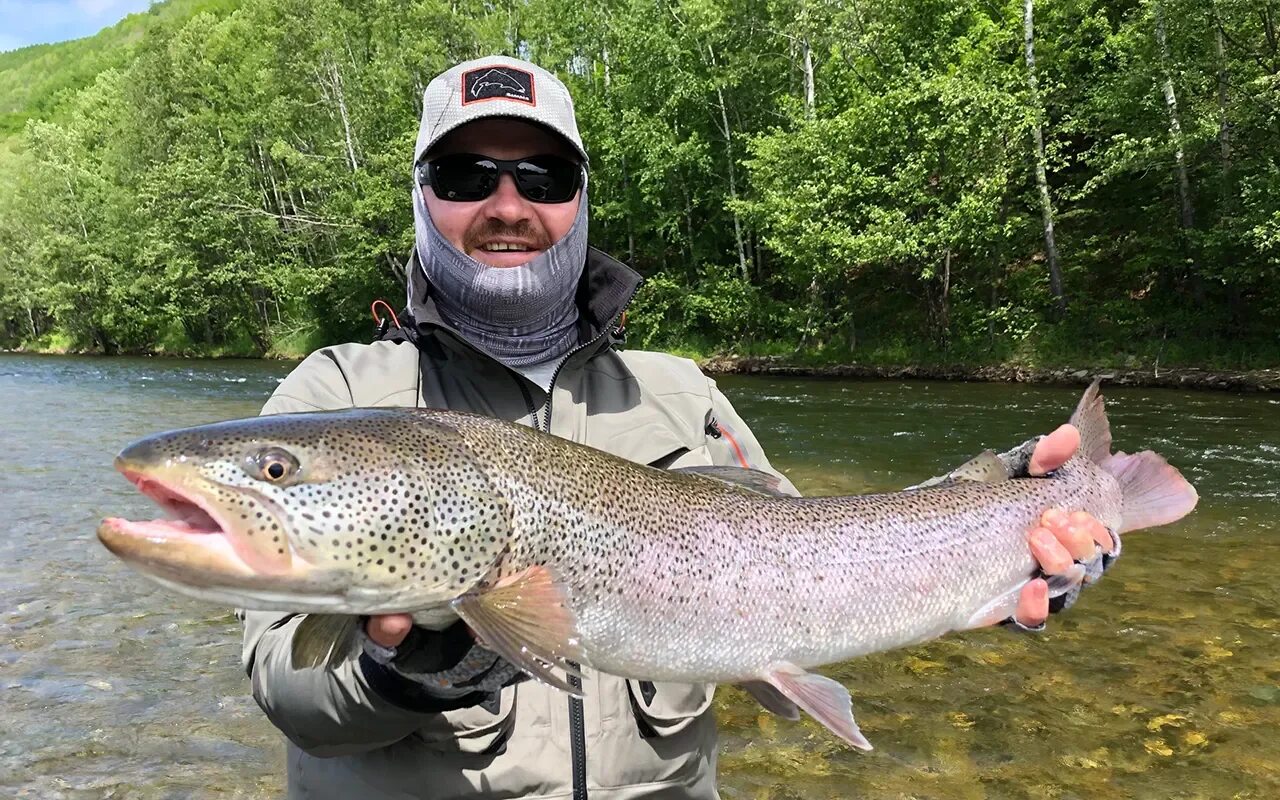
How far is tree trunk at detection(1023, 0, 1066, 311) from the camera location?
64.7 ft

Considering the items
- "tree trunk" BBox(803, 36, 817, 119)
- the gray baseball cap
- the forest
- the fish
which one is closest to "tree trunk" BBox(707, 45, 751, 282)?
the forest

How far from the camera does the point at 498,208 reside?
2596 mm

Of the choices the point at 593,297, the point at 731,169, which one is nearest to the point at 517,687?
the point at 593,297

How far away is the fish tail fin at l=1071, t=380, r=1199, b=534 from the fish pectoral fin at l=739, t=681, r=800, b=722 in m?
1.61

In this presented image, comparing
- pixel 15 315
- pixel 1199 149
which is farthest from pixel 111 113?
pixel 1199 149

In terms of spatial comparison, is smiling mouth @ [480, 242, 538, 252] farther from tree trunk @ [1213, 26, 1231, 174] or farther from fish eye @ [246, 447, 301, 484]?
tree trunk @ [1213, 26, 1231, 174]

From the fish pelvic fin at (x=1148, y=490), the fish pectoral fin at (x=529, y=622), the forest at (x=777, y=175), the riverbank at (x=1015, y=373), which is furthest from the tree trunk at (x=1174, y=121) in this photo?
the fish pectoral fin at (x=529, y=622)

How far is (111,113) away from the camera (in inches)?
1758

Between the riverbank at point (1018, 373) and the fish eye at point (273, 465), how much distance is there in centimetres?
1784

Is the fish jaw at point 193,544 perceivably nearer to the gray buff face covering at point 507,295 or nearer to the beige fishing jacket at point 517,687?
the beige fishing jacket at point 517,687

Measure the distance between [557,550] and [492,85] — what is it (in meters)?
1.52

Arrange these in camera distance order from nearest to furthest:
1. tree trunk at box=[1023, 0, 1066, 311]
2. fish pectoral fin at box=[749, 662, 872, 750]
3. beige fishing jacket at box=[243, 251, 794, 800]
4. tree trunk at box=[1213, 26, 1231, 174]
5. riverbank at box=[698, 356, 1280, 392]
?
beige fishing jacket at box=[243, 251, 794, 800]
fish pectoral fin at box=[749, 662, 872, 750]
riverbank at box=[698, 356, 1280, 392]
tree trunk at box=[1213, 26, 1231, 174]
tree trunk at box=[1023, 0, 1066, 311]

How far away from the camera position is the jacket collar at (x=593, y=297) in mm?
2479

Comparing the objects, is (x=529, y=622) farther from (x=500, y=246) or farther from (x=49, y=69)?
(x=49, y=69)
